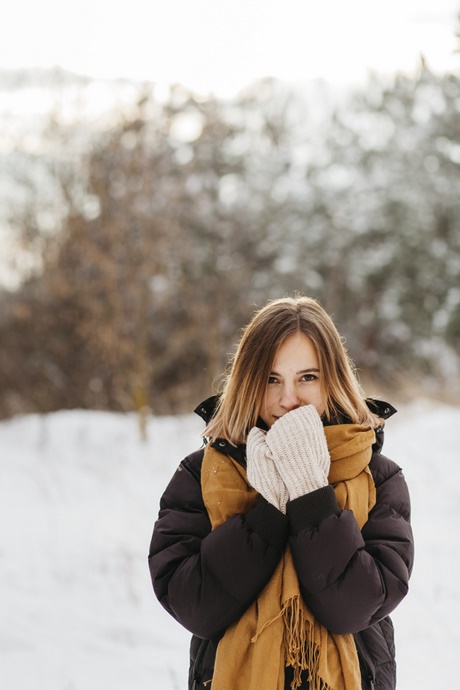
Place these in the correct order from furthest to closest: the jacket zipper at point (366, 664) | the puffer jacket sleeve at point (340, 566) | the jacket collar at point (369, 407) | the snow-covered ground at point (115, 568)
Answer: the snow-covered ground at point (115, 568), the jacket collar at point (369, 407), the jacket zipper at point (366, 664), the puffer jacket sleeve at point (340, 566)

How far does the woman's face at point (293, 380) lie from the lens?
6.17 feet

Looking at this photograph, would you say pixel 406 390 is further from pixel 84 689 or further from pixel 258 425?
pixel 258 425

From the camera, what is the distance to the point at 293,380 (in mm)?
1891

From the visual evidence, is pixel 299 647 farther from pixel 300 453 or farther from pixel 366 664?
pixel 300 453

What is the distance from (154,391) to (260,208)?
5.23 metres

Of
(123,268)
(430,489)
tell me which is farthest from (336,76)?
(430,489)

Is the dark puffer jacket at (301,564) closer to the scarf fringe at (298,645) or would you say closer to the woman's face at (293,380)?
the scarf fringe at (298,645)

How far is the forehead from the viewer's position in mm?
1889

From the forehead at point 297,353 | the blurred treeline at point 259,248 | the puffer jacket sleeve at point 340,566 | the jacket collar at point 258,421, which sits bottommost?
the puffer jacket sleeve at point 340,566

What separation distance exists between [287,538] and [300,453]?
216mm

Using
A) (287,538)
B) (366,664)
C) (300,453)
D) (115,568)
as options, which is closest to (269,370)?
(300,453)

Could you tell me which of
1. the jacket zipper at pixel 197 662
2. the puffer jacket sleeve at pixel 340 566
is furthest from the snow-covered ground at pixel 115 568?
the puffer jacket sleeve at pixel 340 566

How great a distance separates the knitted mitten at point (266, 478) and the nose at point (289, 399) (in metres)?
0.18

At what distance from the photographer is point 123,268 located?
34.6 feet
